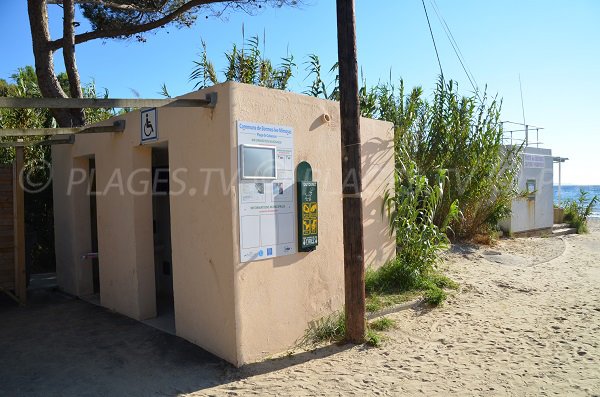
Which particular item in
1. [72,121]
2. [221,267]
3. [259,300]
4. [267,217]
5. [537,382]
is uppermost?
[72,121]

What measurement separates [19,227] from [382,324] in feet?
18.9

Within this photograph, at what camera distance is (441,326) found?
19.8ft

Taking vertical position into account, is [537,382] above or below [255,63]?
below

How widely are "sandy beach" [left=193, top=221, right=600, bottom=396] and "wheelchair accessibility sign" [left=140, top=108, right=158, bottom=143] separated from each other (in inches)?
117

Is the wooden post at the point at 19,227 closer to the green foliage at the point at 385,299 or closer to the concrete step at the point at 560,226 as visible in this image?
the green foliage at the point at 385,299

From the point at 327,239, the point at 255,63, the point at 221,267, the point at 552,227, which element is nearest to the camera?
the point at 221,267

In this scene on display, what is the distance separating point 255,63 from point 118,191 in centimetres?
484

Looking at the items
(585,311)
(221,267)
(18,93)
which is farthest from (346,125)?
(18,93)

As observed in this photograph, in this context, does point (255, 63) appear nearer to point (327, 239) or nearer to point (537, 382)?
point (327, 239)

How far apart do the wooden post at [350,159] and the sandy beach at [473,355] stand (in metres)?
0.75

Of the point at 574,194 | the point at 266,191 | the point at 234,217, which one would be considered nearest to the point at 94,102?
the point at 234,217

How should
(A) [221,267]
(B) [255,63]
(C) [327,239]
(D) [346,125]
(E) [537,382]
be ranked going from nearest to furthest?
1. (E) [537,382]
2. (A) [221,267]
3. (D) [346,125]
4. (C) [327,239]
5. (B) [255,63]

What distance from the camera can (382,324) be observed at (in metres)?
5.84

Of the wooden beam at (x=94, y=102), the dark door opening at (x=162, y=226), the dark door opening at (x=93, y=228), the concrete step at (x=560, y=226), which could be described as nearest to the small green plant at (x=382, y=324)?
the dark door opening at (x=162, y=226)
